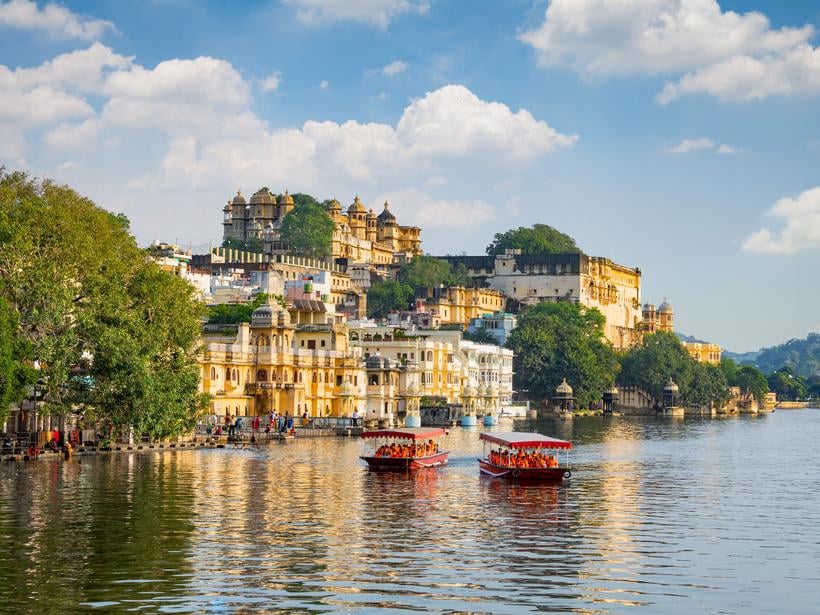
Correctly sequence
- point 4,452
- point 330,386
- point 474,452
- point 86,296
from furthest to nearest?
point 330,386
point 474,452
point 86,296
point 4,452

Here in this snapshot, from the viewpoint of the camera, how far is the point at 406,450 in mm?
72875

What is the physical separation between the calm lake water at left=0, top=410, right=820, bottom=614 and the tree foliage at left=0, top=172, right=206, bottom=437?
138 inches

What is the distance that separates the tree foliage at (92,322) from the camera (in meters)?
70.0

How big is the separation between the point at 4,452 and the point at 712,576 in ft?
138

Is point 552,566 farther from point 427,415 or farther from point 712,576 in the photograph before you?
point 427,415

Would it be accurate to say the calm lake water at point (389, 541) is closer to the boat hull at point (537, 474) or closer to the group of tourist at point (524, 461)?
the boat hull at point (537, 474)

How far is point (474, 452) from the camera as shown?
296ft

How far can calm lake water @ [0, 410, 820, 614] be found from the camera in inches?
1303

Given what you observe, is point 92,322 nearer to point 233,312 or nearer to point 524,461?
point 524,461

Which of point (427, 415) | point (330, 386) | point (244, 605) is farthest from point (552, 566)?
point (427, 415)

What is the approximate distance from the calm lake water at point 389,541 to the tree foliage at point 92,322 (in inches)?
138

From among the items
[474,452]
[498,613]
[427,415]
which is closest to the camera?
[498,613]

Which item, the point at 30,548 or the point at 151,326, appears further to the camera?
the point at 151,326

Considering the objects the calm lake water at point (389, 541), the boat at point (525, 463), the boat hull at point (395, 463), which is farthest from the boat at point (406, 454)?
the boat at point (525, 463)
